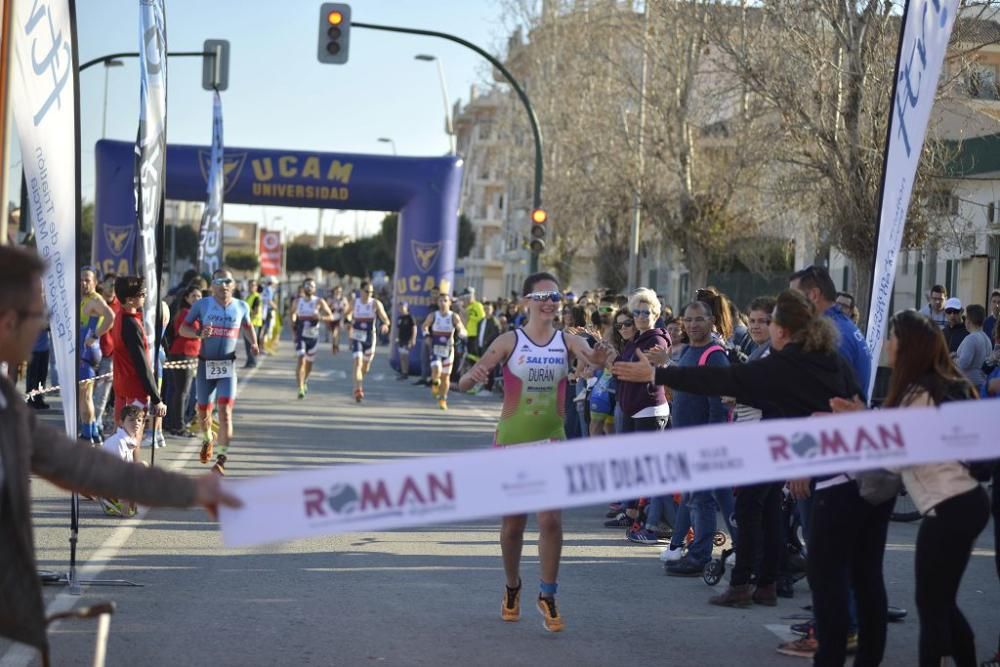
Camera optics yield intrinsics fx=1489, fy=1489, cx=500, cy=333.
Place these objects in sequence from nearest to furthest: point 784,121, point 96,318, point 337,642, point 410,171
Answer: point 337,642, point 96,318, point 784,121, point 410,171

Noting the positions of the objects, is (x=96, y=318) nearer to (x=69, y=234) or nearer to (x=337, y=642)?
(x=69, y=234)

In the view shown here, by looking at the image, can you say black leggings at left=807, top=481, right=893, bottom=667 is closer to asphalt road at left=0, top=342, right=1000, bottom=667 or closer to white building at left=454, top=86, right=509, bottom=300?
asphalt road at left=0, top=342, right=1000, bottom=667

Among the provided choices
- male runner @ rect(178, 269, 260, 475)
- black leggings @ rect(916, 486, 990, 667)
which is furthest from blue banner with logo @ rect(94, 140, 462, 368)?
black leggings @ rect(916, 486, 990, 667)

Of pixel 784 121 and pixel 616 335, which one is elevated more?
pixel 784 121

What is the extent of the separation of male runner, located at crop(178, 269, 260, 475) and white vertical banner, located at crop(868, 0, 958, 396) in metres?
7.05

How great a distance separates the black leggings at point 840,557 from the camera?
6.09 m

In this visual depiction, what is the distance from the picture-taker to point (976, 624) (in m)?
8.38

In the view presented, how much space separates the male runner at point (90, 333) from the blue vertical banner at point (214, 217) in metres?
4.66

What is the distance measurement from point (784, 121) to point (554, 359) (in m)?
13.9

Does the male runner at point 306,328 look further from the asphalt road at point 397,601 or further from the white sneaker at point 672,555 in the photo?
the white sneaker at point 672,555

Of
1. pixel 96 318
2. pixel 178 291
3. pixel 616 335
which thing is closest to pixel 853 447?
pixel 616 335

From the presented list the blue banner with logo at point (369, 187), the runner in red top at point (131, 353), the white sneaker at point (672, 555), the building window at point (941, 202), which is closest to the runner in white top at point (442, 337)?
the blue banner with logo at point (369, 187)

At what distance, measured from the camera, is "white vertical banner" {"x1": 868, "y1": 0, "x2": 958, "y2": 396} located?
825cm

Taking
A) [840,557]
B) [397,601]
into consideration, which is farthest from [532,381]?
[840,557]
